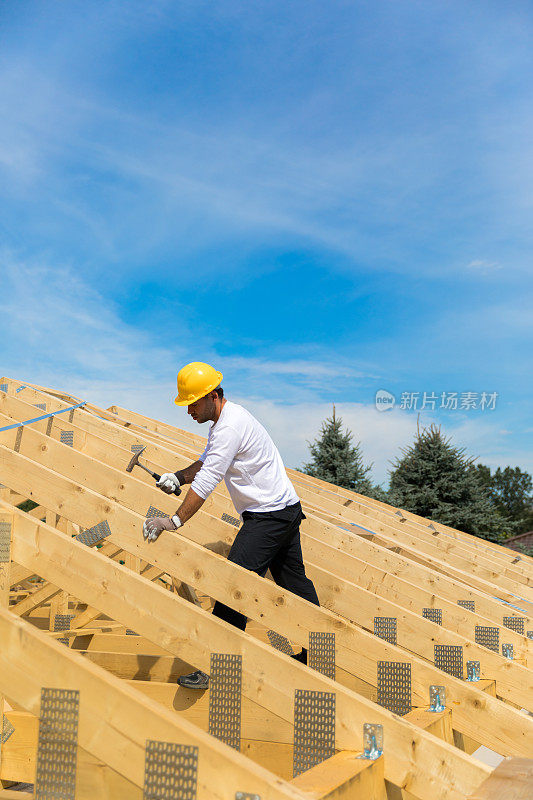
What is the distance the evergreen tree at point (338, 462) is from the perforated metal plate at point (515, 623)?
575 inches

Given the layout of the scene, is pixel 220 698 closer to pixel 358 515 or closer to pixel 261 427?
pixel 261 427

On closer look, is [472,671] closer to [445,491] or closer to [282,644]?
[282,644]

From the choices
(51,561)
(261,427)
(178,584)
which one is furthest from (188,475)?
(51,561)

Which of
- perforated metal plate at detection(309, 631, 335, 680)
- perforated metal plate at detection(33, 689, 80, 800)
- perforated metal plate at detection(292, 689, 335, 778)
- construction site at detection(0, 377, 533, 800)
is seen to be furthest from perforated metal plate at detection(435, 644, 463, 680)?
perforated metal plate at detection(33, 689, 80, 800)

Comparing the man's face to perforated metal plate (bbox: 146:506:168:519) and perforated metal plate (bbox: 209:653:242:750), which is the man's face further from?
perforated metal plate (bbox: 209:653:242:750)

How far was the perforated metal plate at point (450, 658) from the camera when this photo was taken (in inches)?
164

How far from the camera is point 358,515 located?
806 cm

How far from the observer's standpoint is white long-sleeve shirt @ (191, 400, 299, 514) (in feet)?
13.1

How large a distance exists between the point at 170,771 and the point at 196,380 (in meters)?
2.55

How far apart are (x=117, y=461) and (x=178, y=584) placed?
136cm

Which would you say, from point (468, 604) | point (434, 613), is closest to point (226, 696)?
point (434, 613)

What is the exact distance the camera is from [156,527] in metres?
3.58

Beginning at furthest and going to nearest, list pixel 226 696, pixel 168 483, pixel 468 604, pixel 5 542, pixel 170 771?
pixel 468 604, pixel 168 483, pixel 226 696, pixel 5 542, pixel 170 771

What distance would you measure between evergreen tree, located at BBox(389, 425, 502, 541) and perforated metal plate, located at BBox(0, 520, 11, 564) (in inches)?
697
